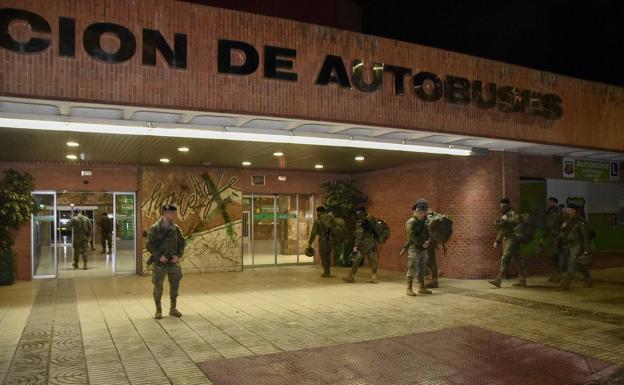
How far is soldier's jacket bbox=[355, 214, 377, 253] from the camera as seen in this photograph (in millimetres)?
12570

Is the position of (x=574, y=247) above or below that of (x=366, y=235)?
below

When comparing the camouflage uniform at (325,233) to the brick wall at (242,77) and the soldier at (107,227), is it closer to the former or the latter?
the brick wall at (242,77)

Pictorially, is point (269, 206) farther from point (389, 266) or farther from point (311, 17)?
point (311, 17)

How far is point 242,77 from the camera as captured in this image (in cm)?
839

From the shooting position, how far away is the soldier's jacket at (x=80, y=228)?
49.8 ft

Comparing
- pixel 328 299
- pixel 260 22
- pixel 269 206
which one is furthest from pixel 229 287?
pixel 260 22

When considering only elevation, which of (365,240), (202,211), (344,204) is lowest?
(365,240)

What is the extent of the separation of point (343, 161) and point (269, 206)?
389 centimetres

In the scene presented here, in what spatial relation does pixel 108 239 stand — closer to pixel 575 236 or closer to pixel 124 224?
pixel 124 224

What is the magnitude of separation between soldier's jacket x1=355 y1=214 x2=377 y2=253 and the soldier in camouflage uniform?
192cm

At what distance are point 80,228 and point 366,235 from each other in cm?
872

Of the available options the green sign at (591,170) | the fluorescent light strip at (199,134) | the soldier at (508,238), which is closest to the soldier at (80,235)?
the fluorescent light strip at (199,134)

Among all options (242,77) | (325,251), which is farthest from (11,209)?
(325,251)

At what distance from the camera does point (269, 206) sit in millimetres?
16906
